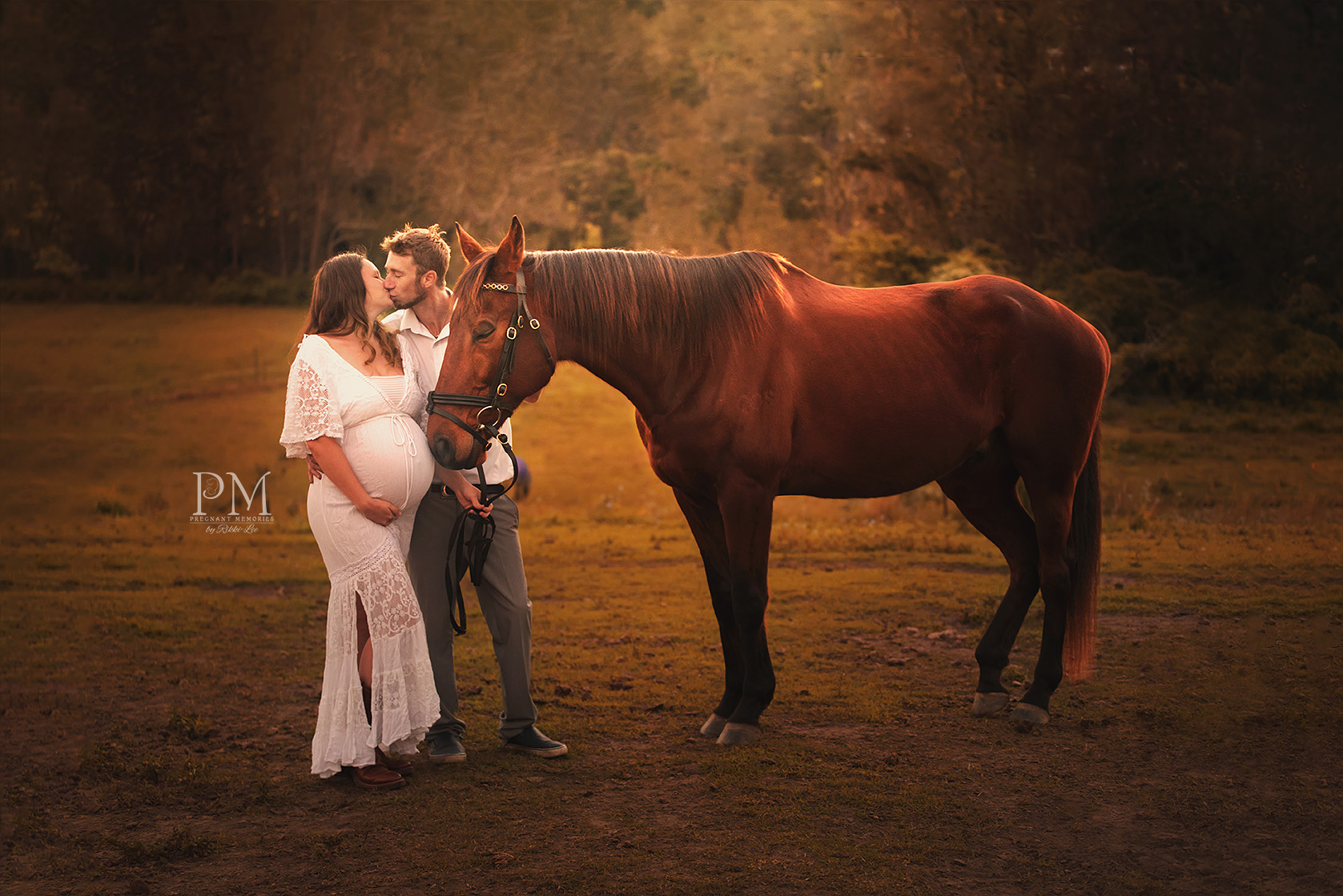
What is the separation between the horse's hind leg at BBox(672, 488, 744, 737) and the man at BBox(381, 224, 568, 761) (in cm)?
71

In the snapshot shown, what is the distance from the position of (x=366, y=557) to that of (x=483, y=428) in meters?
0.61

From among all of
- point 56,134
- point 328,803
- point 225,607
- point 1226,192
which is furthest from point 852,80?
point 328,803

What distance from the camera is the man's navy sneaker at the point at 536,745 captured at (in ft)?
12.3

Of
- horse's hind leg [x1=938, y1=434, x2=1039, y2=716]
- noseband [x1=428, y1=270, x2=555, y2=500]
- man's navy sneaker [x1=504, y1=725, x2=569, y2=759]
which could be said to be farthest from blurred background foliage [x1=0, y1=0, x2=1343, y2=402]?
noseband [x1=428, y1=270, x2=555, y2=500]

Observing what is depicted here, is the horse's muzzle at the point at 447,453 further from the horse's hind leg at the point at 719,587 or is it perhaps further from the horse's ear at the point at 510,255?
the horse's hind leg at the point at 719,587

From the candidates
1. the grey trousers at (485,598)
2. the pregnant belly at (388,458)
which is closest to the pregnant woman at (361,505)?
the pregnant belly at (388,458)

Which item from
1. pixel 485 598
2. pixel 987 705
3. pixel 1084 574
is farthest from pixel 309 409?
pixel 1084 574

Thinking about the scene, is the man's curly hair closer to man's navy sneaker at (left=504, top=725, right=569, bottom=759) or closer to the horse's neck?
the horse's neck

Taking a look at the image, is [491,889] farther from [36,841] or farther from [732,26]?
[732,26]

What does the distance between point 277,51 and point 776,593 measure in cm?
1166

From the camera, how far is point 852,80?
16.6 m

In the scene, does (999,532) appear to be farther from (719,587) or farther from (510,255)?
(510,255)

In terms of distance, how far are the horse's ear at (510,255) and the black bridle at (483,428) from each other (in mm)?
39

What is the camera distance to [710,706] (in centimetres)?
441
